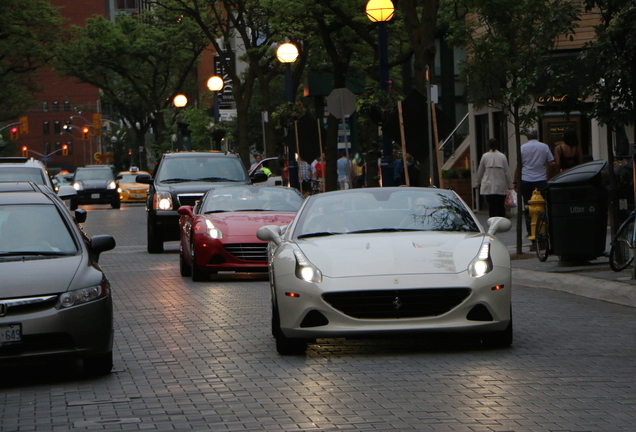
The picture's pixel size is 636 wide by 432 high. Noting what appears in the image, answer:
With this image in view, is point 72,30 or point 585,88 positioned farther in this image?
point 72,30

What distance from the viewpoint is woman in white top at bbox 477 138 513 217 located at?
24.0m

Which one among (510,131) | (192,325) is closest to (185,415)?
(192,325)

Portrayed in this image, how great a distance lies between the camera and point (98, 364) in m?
9.38

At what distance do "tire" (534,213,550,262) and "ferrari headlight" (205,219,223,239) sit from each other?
4.65 m

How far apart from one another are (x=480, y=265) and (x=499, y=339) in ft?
2.26

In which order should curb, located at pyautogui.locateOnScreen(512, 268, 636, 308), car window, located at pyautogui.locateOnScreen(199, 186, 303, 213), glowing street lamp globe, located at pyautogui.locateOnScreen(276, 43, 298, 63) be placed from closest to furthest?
curb, located at pyautogui.locateOnScreen(512, 268, 636, 308), car window, located at pyautogui.locateOnScreen(199, 186, 303, 213), glowing street lamp globe, located at pyautogui.locateOnScreen(276, 43, 298, 63)

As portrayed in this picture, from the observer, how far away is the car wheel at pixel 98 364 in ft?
30.6

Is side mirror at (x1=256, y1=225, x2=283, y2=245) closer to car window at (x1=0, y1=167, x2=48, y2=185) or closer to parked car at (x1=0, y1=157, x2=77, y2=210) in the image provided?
parked car at (x1=0, y1=157, x2=77, y2=210)

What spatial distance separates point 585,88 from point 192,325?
7949 mm

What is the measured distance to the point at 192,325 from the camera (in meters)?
12.5

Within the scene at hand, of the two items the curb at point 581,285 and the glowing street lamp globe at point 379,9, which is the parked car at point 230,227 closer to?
the curb at point 581,285

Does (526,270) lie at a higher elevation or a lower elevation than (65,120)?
lower

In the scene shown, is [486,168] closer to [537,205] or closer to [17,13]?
[537,205]

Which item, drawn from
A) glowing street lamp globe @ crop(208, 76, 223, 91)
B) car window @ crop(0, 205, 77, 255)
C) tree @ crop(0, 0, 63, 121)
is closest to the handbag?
car window @ crop(0, 205, 77, 255)
